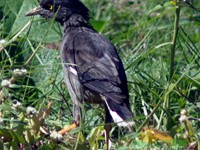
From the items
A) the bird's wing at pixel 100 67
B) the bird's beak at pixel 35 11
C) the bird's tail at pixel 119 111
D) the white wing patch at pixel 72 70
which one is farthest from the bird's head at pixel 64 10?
the bird's tail at pixel 119 111

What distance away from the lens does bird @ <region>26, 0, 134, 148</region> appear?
6.67 metres

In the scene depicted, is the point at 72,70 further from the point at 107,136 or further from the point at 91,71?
the point at 107,136

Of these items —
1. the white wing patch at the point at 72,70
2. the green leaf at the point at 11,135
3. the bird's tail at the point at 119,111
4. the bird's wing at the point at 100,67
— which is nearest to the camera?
the green leaf at the point at 11,135

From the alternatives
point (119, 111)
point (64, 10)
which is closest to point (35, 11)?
point (64, 10)

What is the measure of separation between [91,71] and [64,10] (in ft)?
4.30

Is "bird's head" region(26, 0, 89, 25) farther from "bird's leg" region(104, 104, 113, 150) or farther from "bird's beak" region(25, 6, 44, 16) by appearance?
"bird's leg" region(104, 104, 113, 150)

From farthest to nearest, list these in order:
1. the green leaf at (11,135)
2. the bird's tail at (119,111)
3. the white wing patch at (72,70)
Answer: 1. the white wing patch at (72,70)
2. the bird's tail at (119,111)
3. the green leaf at (11,135)

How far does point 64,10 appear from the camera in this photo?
26.9 ft

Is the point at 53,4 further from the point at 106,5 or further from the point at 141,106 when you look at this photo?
the point at 106,5

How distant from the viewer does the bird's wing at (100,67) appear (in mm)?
6773

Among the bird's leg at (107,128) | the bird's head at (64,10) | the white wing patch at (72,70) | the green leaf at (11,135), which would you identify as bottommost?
the bird's leg at (107,128)

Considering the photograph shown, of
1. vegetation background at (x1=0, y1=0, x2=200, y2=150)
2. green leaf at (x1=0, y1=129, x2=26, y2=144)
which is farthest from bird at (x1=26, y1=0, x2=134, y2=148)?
green leaf at (x1=0, y1=129, x2=26, y2=144)

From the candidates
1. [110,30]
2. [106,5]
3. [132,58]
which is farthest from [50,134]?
[106,5]

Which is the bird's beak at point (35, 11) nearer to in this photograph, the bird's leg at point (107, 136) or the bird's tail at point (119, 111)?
the bird's tail at point (119, 111)
